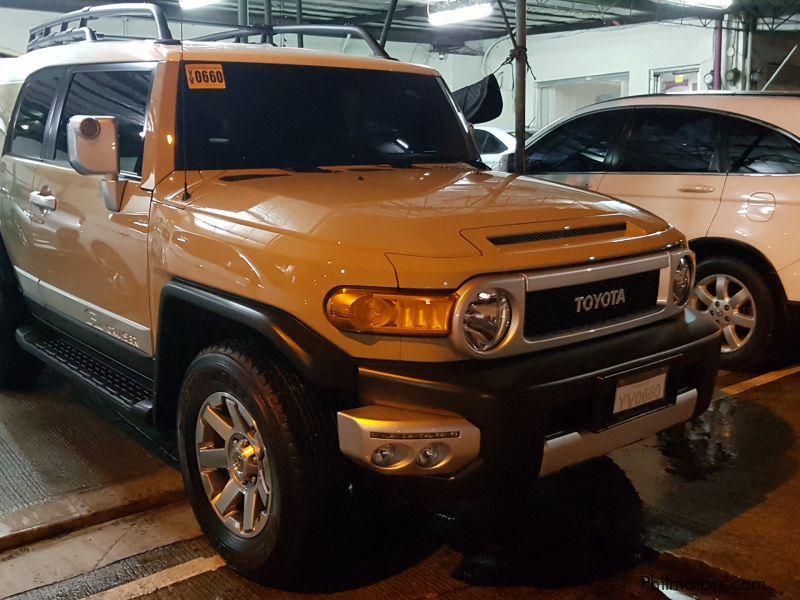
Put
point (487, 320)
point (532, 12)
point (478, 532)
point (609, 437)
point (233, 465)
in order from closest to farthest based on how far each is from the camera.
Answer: point (487, 320) → point (609, 437) → point (233, 465) → point (478, 532) → point (532, 12)

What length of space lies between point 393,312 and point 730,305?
361 cm

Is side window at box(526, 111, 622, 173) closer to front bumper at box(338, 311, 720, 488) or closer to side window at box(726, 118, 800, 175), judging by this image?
side window at box(726, 118, 800, 175)

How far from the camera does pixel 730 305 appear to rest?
5.47 metres

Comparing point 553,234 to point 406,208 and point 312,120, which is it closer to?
point 406,208

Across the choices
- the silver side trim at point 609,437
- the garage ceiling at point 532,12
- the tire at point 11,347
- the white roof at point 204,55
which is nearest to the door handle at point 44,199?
the white roof at point 204,55

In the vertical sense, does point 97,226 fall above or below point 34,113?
below

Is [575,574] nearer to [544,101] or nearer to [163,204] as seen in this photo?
[163,204]

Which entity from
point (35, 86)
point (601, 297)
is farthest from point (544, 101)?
point (601, 297)

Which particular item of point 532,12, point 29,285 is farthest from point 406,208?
point 532,12

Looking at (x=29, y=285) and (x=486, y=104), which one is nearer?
(x=29, y=285)

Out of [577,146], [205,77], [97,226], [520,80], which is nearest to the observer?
[205,77]

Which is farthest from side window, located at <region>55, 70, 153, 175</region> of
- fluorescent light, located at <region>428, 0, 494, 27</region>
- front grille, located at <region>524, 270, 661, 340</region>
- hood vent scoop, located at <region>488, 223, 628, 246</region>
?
fluorescent light, located at <region>428, 0, 494, 27</region>

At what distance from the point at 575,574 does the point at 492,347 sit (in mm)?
1058

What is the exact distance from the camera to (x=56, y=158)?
4.32 metres
